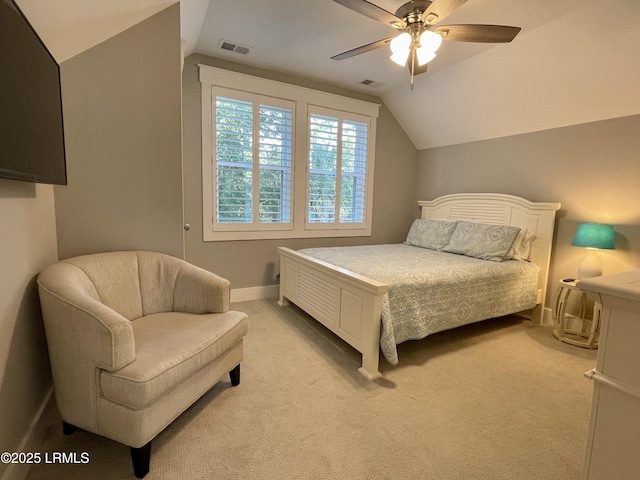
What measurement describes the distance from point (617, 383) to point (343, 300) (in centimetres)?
175

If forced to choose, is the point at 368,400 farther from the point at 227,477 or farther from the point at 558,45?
the point at 558,45

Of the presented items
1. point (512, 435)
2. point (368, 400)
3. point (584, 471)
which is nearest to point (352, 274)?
point (368, 400)

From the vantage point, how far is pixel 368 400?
6.47ft

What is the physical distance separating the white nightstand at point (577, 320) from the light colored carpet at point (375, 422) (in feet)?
0.76

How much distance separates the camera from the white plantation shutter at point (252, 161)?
352 cm

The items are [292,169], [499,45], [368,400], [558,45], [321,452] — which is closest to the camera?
[321,452]

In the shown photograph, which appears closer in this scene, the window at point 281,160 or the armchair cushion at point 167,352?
the armchair cushion at point 167,352

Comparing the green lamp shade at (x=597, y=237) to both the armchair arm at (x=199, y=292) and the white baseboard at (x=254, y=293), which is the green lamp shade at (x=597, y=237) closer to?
the armchair arm at (x=199, y=292)

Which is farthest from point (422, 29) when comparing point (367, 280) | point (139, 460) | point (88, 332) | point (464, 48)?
point (139, 460)

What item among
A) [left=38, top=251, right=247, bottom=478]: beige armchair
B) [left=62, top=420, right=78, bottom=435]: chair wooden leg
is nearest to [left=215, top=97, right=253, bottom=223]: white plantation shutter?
[left=38, top=251, right=247, bottom=478]: beige armchair

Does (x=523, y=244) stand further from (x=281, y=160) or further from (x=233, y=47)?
(x=233, y=47)

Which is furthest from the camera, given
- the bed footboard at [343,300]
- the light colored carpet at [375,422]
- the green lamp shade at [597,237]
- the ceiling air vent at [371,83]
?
the ceiling air vent at [371,83]

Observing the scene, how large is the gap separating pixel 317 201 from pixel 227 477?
127 inches

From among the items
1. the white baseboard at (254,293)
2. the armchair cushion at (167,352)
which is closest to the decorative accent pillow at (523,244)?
the white baseboard at (254,293)
